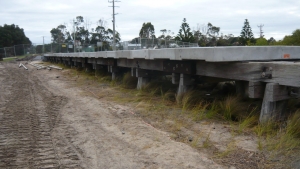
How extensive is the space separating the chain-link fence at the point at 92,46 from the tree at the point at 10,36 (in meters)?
13.3

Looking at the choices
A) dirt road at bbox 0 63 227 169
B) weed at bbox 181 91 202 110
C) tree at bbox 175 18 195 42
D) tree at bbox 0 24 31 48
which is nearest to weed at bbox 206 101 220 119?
weed at bbox 181 91 202 110

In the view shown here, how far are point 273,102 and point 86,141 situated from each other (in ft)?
9.52

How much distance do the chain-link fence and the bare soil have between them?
51.9ft

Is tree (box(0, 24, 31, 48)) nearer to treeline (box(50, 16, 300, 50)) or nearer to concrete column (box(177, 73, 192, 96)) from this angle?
treeline (box(50, 16, 300, 50))

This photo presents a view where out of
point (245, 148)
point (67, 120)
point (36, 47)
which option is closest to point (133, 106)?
point (67, 120)

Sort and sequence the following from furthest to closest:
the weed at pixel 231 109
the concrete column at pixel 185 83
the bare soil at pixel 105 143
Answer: the concrete column at pixel 185 83 < the weed at pixel 231 109 < the bare soil at pixel 105 143

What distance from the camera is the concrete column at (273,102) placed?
4.67 m

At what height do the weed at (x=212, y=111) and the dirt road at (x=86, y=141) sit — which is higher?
the weed at (x=212, y=111)

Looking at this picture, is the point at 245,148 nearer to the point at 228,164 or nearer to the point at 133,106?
the point at 228,164

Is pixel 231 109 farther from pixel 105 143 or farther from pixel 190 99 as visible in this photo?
pixel 105 143

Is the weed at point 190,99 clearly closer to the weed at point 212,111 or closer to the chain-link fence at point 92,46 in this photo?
the weed at point 212,111

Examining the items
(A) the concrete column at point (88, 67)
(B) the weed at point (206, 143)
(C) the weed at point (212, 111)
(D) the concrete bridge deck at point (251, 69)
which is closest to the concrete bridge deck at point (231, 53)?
(D) the concrete bridge deck at point (251, 69)

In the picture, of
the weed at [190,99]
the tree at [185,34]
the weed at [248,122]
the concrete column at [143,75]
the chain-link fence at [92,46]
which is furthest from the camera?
the tree at [185,34]

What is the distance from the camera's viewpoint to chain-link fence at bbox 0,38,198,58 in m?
22.1
